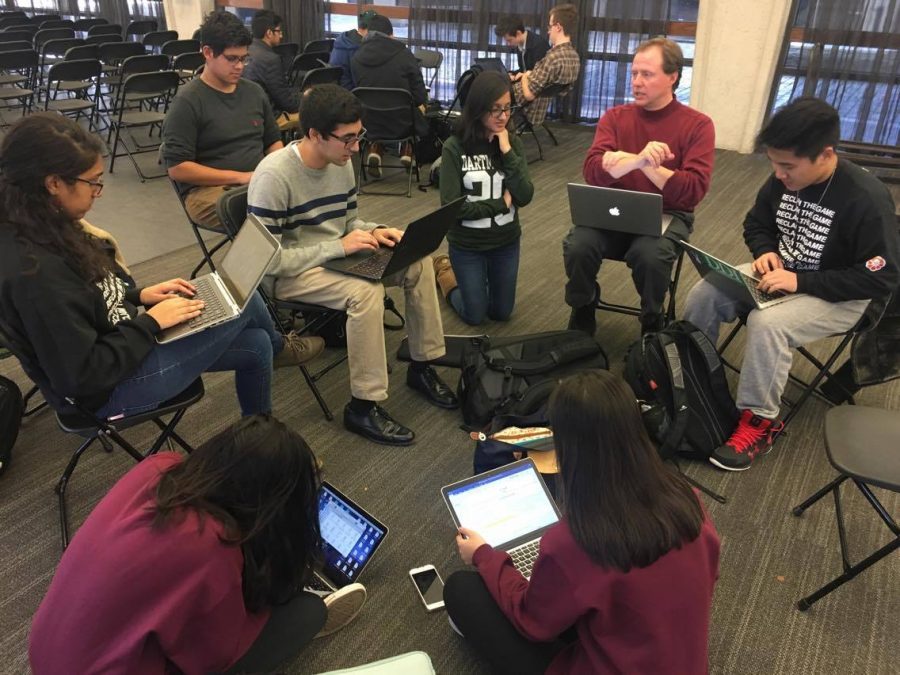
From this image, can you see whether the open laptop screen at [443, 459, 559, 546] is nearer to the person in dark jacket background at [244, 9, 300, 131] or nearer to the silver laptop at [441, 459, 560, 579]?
the silver laptop at [441, 459, 560, 579]

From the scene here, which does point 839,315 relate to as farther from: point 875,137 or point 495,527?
point 875,137

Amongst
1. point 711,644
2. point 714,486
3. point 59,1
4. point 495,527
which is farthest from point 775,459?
point 59,1

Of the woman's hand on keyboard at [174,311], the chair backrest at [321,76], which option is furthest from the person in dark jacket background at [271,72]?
the woman's hand on keyboard at [174,311]

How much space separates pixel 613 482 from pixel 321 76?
4607 mm

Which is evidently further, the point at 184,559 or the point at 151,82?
the point at 151,82

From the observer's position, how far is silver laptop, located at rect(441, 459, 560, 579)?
5.45ft

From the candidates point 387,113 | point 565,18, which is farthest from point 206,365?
point 565,18

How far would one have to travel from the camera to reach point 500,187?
2766 mm

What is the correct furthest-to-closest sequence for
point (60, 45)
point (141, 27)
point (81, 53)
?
point (141, 27)
point (60, 45)
point (81, 53)

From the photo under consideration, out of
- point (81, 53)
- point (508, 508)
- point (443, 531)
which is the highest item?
point (81, 53)

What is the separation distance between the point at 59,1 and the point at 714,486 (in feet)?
35.4

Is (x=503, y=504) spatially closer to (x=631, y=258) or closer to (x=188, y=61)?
(x=631, y=258)

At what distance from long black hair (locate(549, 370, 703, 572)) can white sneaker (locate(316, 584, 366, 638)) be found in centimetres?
70

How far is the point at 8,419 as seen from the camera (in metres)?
2.07
